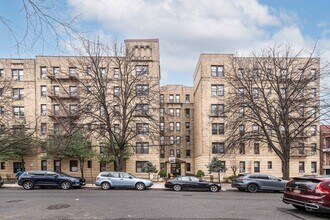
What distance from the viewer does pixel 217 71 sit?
137 feet

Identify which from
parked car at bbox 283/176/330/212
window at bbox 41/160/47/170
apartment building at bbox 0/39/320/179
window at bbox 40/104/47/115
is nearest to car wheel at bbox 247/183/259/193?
parked car at bbox 283/176/330/212

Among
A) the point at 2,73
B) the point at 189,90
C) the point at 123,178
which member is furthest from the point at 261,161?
the point at 2,73

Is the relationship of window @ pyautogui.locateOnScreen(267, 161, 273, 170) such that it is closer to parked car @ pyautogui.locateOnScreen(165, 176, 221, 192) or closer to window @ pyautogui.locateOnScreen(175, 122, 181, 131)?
window @ pyautogui.locateOnScreen(175, 122, 181, 131)

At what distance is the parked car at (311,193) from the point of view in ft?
29.4

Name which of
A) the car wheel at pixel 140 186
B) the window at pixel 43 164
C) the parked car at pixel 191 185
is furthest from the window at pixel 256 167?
the window at pixel 43 164

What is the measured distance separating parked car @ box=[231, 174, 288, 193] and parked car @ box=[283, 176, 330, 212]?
1068 cm

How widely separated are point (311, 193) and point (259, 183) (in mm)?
11729

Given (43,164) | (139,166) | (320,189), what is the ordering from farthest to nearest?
1. (139,166)
2. (43,164)
3. (320,189)

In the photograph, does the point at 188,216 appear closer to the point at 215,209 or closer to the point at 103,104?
the point at 215,209

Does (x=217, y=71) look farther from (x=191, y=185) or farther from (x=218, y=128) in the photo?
(x=191, y=185)

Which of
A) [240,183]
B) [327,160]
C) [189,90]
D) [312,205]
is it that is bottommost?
[327,160]

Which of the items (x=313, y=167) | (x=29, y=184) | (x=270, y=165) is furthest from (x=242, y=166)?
(x=29, y=184)

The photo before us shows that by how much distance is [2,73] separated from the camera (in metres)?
39.5

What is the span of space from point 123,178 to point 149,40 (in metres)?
24.5
